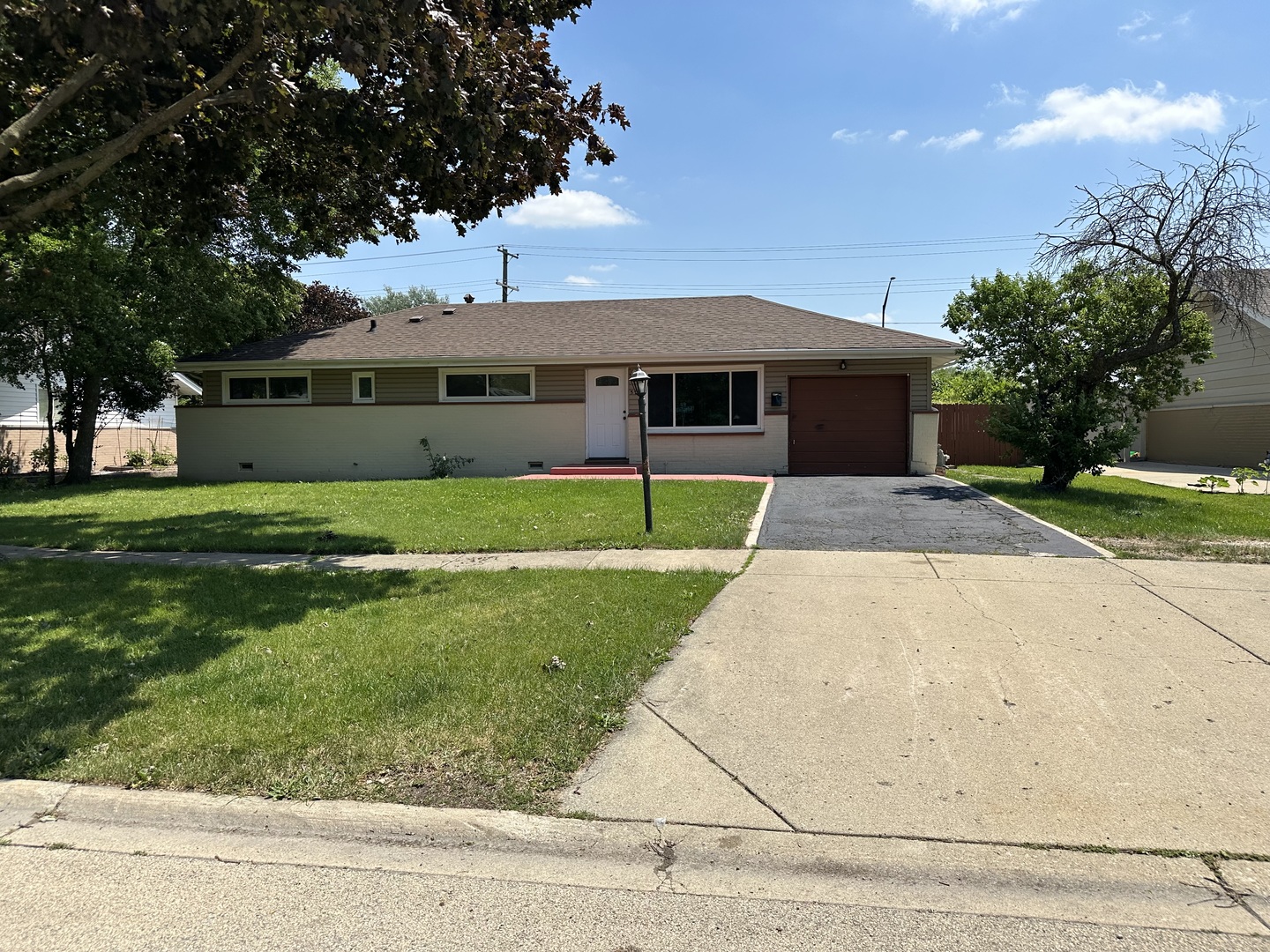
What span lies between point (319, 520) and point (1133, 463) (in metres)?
27.1

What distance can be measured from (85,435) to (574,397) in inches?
464

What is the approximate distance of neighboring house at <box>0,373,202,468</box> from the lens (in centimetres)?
2372

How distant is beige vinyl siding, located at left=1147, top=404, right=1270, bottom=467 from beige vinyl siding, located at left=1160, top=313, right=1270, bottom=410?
0.92ft

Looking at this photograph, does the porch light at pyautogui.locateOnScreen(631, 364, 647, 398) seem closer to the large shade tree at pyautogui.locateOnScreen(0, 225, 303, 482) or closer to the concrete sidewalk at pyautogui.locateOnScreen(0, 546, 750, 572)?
the concrete sidewalk at pyautogui.locateOnScreen(0, 546, 750, 572)

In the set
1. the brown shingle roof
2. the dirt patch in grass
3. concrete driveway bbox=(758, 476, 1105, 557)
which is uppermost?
the brown shingle roof

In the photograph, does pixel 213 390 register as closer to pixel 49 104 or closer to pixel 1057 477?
pixel 49 104

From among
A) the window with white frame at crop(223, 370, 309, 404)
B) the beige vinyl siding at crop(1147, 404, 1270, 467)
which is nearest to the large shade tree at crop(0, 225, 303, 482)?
the window with white frame at crop(223, 370, 309, 404)

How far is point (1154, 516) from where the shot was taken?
36.2 ft

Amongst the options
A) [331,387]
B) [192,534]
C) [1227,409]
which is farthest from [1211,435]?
[192,534]

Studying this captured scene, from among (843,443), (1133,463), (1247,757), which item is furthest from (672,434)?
(1133,463)

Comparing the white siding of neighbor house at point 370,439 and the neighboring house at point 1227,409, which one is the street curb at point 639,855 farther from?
the neighboring house at point 1227,409

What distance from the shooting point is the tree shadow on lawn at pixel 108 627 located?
4.33 m

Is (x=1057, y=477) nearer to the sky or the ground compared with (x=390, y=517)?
nearer to the sky

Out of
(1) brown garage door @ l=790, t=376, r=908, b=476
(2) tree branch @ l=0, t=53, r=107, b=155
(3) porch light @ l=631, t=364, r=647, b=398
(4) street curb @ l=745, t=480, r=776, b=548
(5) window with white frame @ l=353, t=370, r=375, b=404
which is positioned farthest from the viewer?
(5) window with white frame @ l=353, t=370, r=375, b=404
